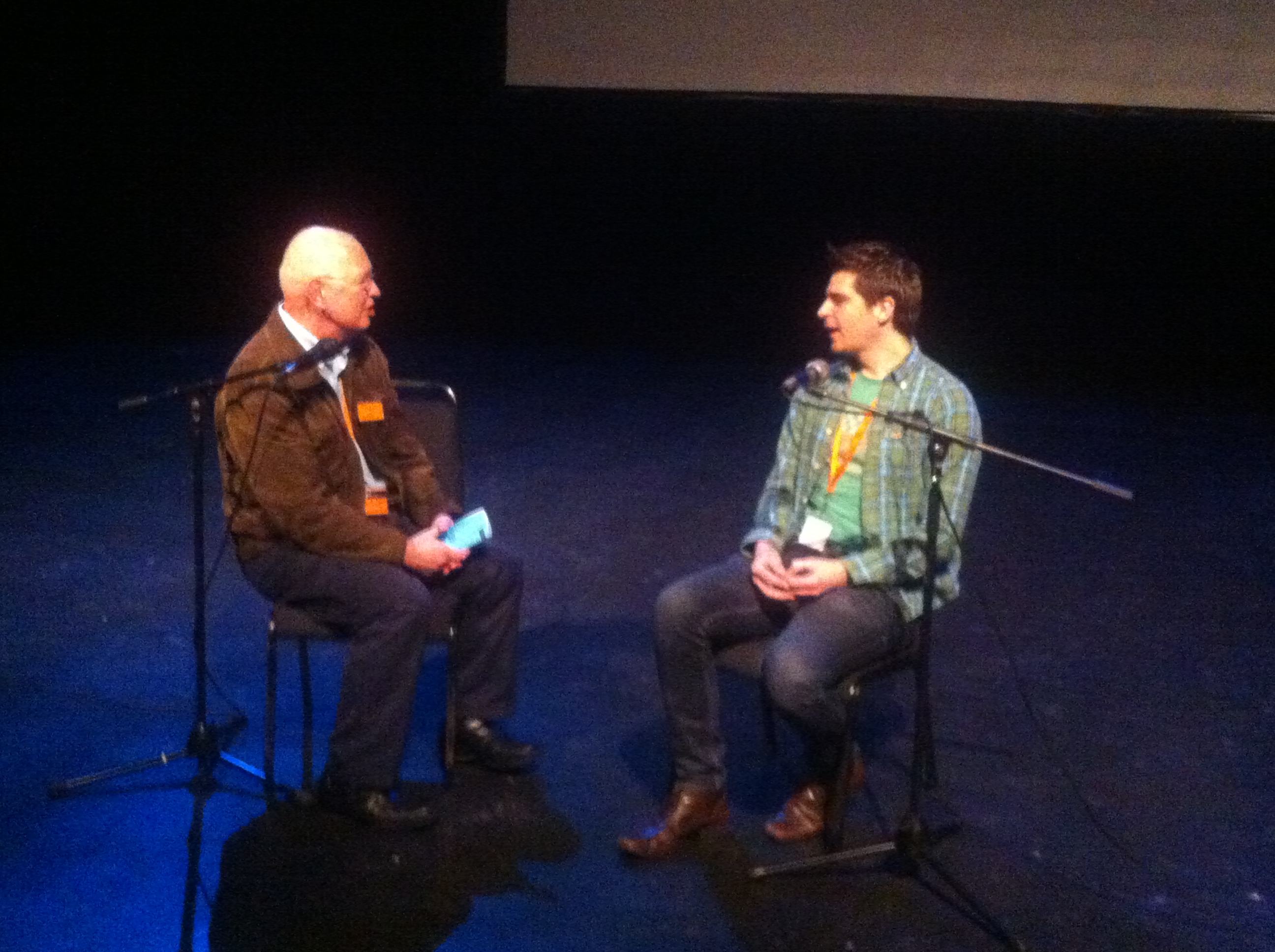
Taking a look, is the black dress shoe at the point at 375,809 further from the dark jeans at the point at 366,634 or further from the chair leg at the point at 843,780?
the chair leg at the point at 843,780

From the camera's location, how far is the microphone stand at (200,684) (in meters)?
2.66

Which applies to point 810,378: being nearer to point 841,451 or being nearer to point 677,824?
point 841,451

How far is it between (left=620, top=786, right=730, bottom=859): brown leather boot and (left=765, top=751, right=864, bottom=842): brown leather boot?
0.14 m

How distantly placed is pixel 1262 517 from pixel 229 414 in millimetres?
3965

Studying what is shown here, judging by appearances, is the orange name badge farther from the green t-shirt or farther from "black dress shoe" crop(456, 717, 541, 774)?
the green t-shirt

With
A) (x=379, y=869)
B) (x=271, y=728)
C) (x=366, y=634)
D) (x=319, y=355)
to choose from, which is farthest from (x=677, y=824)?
(x=319, y=355)

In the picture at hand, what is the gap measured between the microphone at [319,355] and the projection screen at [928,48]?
3966 millimetres

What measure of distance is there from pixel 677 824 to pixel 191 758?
3.98 feet

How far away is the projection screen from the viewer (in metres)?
5.66

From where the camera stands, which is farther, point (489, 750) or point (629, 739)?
point (629, 739)

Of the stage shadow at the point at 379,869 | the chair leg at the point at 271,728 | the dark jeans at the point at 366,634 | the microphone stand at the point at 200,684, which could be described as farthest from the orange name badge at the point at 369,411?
the stage shadow at the point at 379,869

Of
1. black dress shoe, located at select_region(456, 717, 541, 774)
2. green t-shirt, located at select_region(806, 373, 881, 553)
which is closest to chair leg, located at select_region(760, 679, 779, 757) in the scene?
green t-shirt, located at select_region(806, 373, 881, 553)

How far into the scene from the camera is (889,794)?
120 inches

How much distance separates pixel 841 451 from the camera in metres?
2.83
